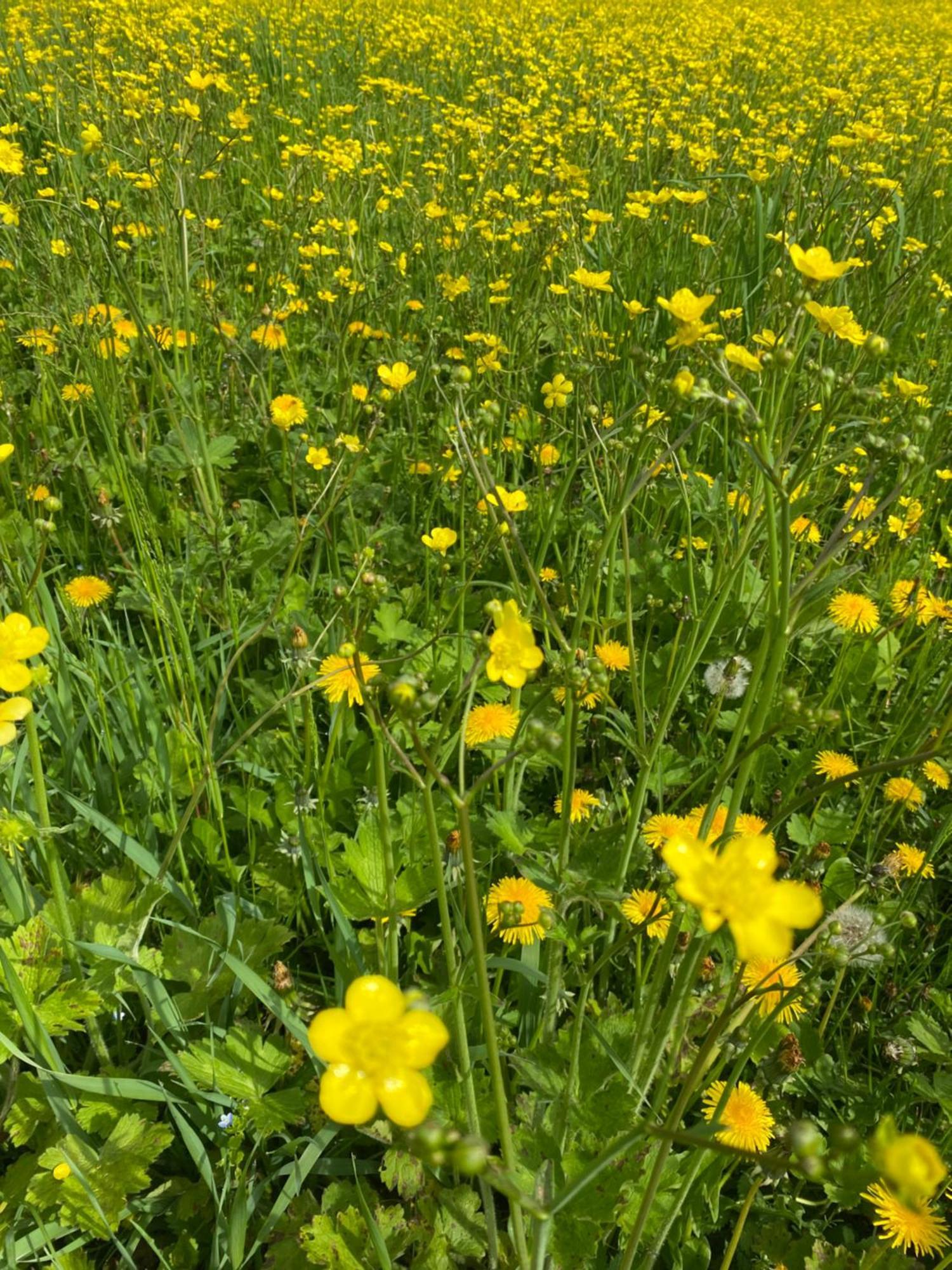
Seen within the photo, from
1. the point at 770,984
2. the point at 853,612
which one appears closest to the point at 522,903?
the point at 770,984

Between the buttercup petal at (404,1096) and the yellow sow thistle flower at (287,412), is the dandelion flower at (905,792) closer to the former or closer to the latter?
the buttercup petal at (404,1096)

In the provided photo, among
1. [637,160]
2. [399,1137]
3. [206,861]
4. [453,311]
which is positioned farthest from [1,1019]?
[637,160]

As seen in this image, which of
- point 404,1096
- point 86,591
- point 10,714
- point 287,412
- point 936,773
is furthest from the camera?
point 287,412

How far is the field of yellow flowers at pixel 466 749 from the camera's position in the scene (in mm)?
1134

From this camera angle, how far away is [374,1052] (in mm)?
663

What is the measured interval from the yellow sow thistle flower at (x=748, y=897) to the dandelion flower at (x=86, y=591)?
5.50ft

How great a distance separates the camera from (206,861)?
1.65 meters

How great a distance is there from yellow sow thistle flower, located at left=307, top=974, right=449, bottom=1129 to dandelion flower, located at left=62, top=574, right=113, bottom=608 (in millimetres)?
1563

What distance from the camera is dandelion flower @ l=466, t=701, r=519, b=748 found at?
1.65 meters

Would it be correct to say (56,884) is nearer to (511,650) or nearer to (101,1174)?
(101,1174)

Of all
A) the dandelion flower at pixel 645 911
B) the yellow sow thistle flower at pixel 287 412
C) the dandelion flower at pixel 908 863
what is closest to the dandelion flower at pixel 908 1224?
the dandelion flower at pixel 645 911

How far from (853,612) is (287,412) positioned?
62.8 inches

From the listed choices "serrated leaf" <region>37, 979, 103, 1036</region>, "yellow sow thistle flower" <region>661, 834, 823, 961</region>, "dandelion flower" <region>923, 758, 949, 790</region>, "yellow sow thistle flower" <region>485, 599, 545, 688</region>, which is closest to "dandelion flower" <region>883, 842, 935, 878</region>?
"dandelion flower" <region>923, 758, 949, 790</region>

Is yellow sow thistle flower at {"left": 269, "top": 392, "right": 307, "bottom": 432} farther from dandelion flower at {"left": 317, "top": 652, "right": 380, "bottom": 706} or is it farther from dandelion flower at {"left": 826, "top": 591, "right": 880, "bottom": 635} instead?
dandelion flower at {"left": 826, "top": 591, "right": 880, "bottom": 635}
